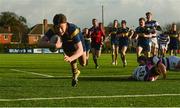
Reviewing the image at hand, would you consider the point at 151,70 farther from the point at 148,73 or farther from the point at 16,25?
the point at 16,25

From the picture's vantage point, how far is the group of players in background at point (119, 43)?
1068cm

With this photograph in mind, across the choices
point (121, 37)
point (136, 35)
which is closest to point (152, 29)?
point (136, 35)

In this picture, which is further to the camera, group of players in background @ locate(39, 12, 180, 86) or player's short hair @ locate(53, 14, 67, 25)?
group of players in background @ locate(39, 12, 180, 86)

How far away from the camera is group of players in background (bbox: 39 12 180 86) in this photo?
10680 millimetres

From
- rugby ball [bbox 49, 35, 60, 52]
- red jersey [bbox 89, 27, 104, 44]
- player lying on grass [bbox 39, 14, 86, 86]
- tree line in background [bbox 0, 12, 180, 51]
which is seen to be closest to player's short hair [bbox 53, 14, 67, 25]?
player lying on grass [bbox 39, 14, 86, 86]

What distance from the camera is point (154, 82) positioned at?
1295cm

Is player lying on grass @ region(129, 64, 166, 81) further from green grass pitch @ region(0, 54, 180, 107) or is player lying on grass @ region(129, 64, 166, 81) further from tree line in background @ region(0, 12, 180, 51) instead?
tree line in background @ region(0, 12, 180, 51)

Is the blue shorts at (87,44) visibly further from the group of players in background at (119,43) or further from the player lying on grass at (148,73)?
the player lying on grass at (148,73)

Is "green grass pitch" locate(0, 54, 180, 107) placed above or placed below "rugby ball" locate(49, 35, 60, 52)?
below

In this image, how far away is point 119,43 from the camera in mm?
23797

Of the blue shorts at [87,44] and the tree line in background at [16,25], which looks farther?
the tree line in background at [16,25]

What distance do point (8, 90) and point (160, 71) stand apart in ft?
14.1

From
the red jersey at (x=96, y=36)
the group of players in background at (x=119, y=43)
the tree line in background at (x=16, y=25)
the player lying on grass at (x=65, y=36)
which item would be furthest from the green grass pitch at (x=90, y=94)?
the tree line in background at (x=16, y=25)

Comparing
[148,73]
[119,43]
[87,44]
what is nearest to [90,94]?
[148,73]
